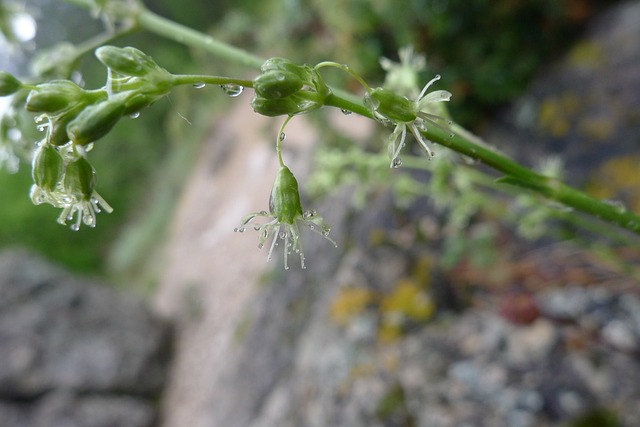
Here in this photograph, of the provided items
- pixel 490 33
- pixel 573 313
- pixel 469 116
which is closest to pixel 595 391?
pixel 573 313

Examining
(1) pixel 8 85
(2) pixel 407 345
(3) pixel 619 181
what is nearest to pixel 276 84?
(1) pixel 8 85

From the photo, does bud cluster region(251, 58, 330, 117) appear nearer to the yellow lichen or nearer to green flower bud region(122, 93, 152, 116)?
green flower bud region(122, 93, 152, 116)

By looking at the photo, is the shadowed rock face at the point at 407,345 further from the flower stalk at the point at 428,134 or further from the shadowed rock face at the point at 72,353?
the flower stalk at the point at 428,134

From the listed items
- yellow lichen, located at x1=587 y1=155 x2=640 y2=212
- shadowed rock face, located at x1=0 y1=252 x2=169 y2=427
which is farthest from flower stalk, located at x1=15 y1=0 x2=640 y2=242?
shadowed rock face, located at x1=0 y1=252 x2=169 y2=427

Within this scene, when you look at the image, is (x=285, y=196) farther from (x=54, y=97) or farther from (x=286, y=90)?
(x=54, y=97)

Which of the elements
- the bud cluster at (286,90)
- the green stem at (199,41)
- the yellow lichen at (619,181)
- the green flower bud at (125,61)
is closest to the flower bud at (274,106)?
the bud cluster at (286,90)

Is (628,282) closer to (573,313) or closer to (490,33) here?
(573,313)
